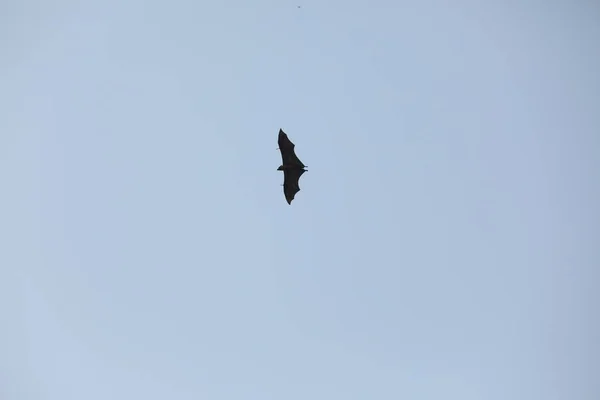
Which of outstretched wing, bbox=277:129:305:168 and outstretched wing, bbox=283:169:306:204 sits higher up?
outstretched wing, bbox=277:129:305:168

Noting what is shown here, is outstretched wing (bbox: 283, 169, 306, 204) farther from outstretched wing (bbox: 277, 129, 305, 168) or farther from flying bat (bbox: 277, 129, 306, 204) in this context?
outstretched wing (bbox: 277, 129, 305, 168)

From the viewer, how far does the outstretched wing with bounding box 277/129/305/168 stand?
40812 millimetres

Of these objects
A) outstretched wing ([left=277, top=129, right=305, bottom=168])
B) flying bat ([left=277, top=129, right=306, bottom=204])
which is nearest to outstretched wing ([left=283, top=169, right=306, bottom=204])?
flying bat ([left=277, top=129, right=306, bottom=204])

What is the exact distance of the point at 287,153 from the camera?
41.8 metres

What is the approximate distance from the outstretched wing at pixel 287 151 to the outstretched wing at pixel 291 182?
0.76 m

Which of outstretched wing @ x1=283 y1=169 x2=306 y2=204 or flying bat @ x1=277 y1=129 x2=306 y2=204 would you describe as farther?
outstretched wing @ x1=283 y1=169 x2=306 y2=204

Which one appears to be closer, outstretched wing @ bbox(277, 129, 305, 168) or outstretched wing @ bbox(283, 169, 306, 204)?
outstretched wing @ bbox(277, 129, 305, 168)

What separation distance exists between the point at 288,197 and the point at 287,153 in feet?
13.6

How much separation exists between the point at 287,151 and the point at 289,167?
54.9 inches

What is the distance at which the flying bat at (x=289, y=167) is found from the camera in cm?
4109

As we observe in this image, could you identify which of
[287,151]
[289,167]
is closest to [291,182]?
[289,167]

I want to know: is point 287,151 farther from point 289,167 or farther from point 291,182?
point 291,182

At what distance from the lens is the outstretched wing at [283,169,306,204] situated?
4291 cm

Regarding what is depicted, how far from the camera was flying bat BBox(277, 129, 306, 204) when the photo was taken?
41094 millimetres
